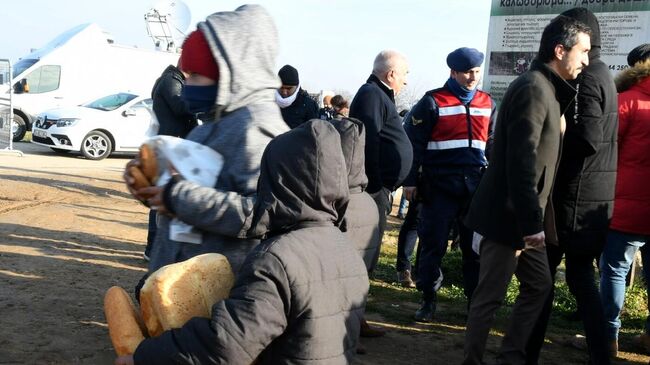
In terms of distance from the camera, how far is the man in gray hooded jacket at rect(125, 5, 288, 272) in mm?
2504

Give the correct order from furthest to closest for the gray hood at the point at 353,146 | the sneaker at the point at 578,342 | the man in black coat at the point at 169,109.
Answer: the man in black coat at the point at 169,109 < the sneaker at the point at 578,342 < the gray hood at the point at 353,146

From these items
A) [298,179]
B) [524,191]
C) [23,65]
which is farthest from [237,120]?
[23,65]

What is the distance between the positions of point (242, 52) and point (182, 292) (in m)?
0.86

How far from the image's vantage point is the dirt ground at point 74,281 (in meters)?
4.57

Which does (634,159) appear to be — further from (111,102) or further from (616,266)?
(111,102)

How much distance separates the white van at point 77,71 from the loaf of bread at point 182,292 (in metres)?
18.8

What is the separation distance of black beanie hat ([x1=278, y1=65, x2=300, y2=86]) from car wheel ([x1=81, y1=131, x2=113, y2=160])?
10.2 m

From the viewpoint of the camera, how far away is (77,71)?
832 inches

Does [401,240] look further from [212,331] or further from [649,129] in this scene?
[212,331]

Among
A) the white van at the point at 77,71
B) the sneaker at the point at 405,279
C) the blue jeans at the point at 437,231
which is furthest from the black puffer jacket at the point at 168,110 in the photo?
the white van at the point at 77,71

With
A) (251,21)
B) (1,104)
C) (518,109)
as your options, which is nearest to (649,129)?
(518,109)

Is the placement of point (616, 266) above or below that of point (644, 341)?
above

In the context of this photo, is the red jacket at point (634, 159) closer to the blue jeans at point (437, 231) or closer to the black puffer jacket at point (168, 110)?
the blue jeans at point (437, 231)

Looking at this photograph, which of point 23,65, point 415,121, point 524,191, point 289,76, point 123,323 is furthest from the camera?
point 23,65
